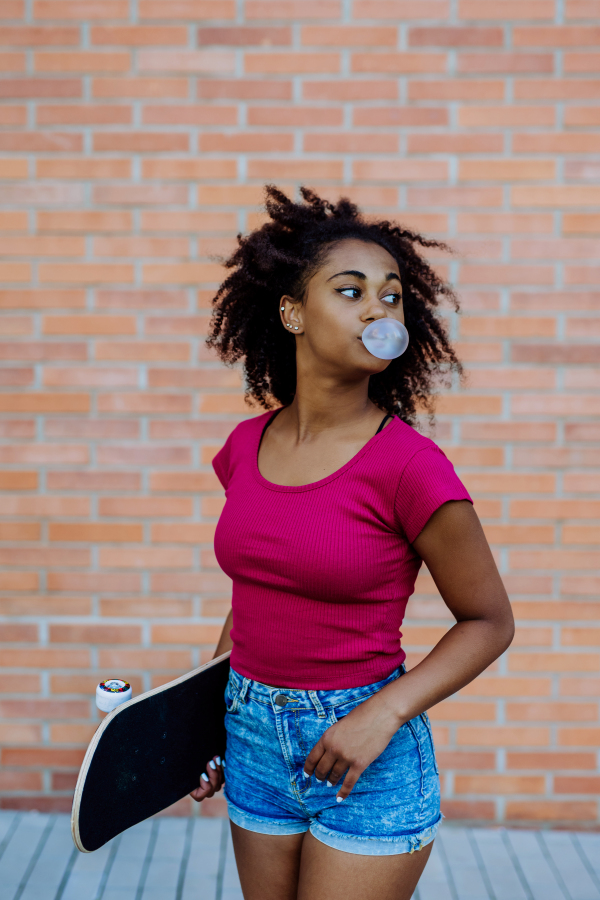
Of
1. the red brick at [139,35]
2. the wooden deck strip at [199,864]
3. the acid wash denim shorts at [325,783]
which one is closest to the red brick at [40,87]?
the red brick at [139,35]

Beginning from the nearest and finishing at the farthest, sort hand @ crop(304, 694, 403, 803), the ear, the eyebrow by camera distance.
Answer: hand @ crop(304, 694, 403, 803) < the eyebrow < the ear

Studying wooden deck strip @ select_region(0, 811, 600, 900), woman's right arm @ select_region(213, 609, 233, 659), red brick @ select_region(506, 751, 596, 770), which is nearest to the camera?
woman's right arm @ select_region(213, 609, 233, 659)

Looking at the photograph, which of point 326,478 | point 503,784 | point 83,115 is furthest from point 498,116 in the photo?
point 503,784

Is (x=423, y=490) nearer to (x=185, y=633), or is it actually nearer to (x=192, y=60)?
(x=185, y=633)

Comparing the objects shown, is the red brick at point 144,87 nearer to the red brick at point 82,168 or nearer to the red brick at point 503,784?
the red brick at point 82,168

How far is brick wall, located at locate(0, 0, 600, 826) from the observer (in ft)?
8.58

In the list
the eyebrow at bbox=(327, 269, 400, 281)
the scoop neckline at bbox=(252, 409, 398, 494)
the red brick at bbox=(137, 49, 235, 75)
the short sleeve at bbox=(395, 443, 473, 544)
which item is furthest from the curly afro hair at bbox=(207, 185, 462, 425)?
Answer: the red brick at bbox=(137, 49, 235, 75)

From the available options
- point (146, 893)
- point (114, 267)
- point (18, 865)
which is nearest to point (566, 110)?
point (114, 267)

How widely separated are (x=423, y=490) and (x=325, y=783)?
561 mm

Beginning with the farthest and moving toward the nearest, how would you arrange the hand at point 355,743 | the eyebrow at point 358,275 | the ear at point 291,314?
the ear at point 291,314
the eyebrow at point 358,275
the hand at point 355,743

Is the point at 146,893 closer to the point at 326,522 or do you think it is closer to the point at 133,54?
the point at 326,522

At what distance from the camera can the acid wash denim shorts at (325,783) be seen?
4.50 ft

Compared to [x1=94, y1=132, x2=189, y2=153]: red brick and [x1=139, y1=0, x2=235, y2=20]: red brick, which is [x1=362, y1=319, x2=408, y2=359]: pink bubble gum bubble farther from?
[x1=139, y1=0, x2=235, y2=20]: red brick

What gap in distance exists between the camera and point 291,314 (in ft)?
5.41
